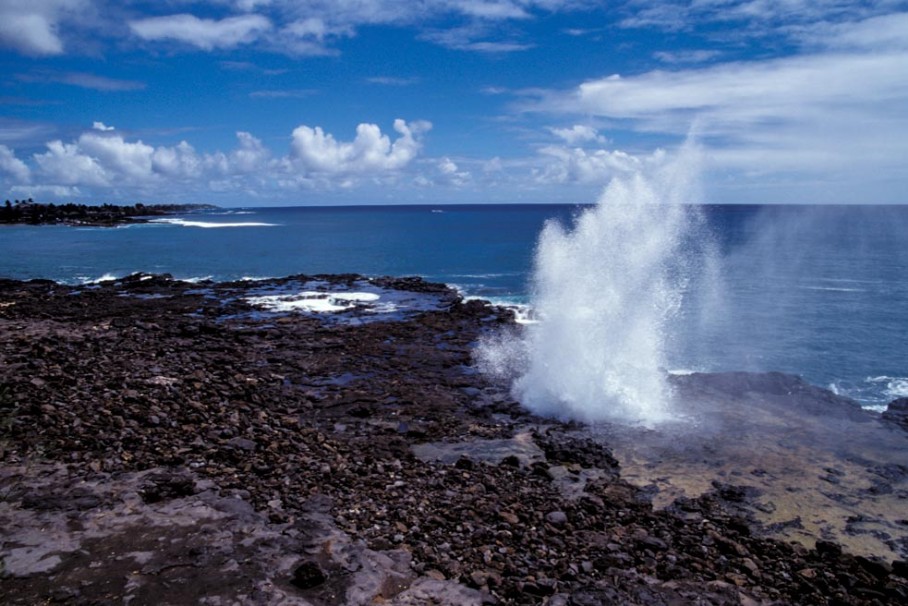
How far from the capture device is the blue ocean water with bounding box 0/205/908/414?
26.1 m

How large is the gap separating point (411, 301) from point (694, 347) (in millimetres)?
17025

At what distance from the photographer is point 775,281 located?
1807 inches

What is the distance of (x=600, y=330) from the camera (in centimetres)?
2109

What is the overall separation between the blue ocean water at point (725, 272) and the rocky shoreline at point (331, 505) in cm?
1297

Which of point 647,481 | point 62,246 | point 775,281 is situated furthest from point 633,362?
point 62,246

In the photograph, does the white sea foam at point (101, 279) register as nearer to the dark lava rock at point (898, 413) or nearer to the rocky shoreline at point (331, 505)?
the rocky shoreline at point (331, 505)

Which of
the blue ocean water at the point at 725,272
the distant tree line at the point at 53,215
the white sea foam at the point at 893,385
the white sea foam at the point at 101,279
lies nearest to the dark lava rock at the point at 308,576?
the blue ocean water at the point at 725,272

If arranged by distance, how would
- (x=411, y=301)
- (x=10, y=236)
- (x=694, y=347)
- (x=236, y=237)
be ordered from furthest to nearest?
(x=236, y=237) → (x=10, y=236) → (x=411, y=301) → (x=694, y=347)

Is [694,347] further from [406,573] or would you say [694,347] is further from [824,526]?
[406,573]

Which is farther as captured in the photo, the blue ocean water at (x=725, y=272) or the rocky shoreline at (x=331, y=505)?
the blue ocean water at (x=725, y=272)

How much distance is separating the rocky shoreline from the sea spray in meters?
1.81

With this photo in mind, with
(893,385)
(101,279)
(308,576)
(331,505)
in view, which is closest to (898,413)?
(893,385)

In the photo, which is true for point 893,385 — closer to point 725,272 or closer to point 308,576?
point 308,576

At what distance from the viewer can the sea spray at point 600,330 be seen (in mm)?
18828
